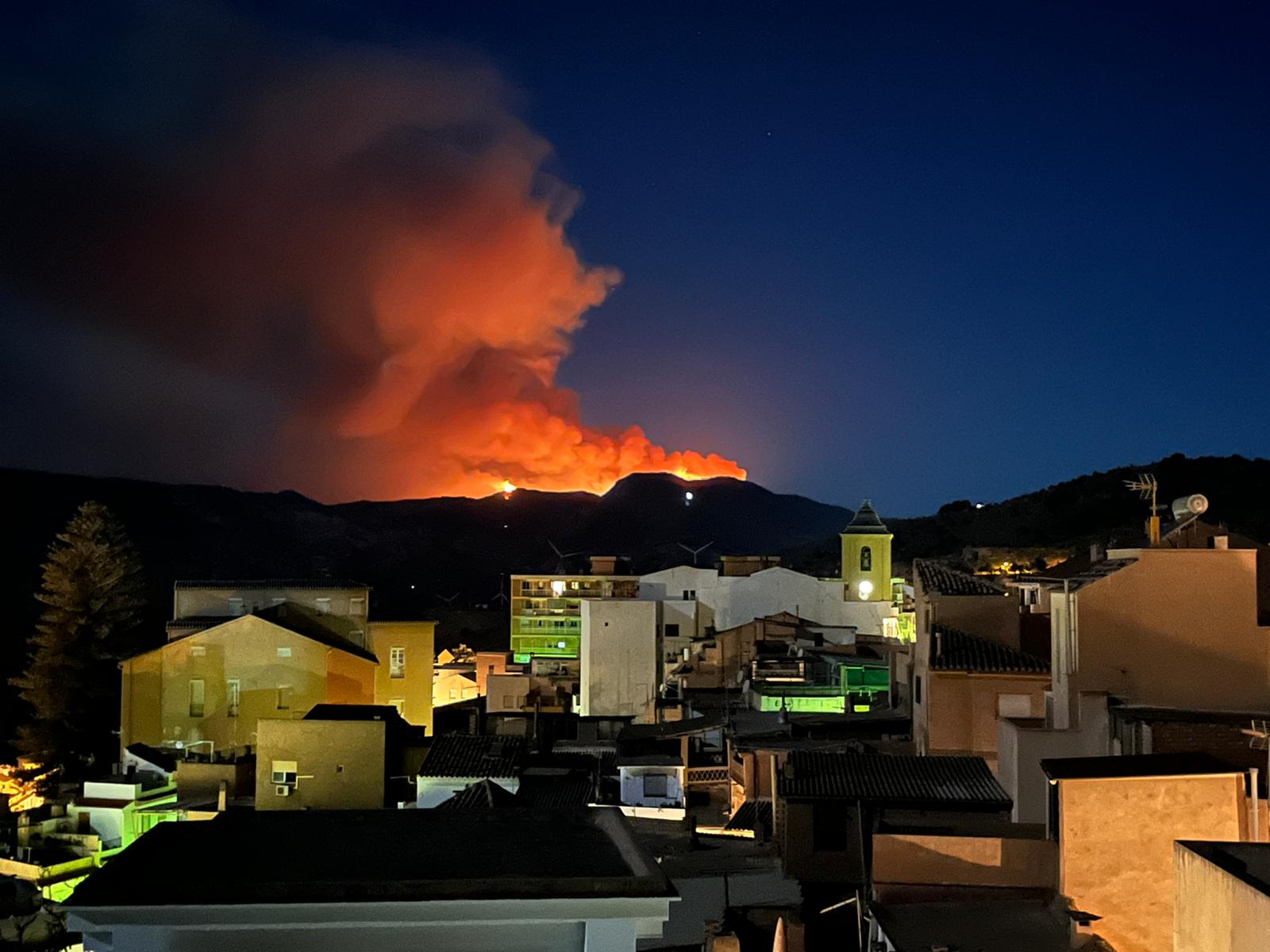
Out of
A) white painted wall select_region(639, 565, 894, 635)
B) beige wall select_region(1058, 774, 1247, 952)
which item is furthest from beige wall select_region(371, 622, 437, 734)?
beige wall select_region(1058, 774, 1247, 952)

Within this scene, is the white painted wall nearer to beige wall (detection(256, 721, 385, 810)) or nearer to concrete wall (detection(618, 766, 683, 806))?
beige wall (detection(256, 721, 385, 810))

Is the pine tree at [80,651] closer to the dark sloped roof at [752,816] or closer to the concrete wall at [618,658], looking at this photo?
the concrete wall at [618,658]

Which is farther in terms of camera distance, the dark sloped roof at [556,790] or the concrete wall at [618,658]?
the concrete wall at [618,658]

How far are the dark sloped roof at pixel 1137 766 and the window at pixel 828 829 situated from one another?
13.9 ft

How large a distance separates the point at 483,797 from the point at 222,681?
14377 millimetres

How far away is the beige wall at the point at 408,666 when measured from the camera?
33.6 metres

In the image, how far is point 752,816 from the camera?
17.8m

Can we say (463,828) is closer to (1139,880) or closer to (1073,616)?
(1139,880)

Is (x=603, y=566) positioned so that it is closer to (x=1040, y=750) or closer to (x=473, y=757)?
(x=473, y=757)

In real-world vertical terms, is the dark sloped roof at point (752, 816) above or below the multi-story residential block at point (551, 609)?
below

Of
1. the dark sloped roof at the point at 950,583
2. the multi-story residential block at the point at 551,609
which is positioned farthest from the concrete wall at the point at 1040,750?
the multi-story residential block at the point at 551,609

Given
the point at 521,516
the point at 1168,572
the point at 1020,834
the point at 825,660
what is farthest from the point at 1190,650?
the point at 521,516

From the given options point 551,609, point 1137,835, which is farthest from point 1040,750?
point 551,609

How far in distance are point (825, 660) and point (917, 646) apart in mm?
11807
